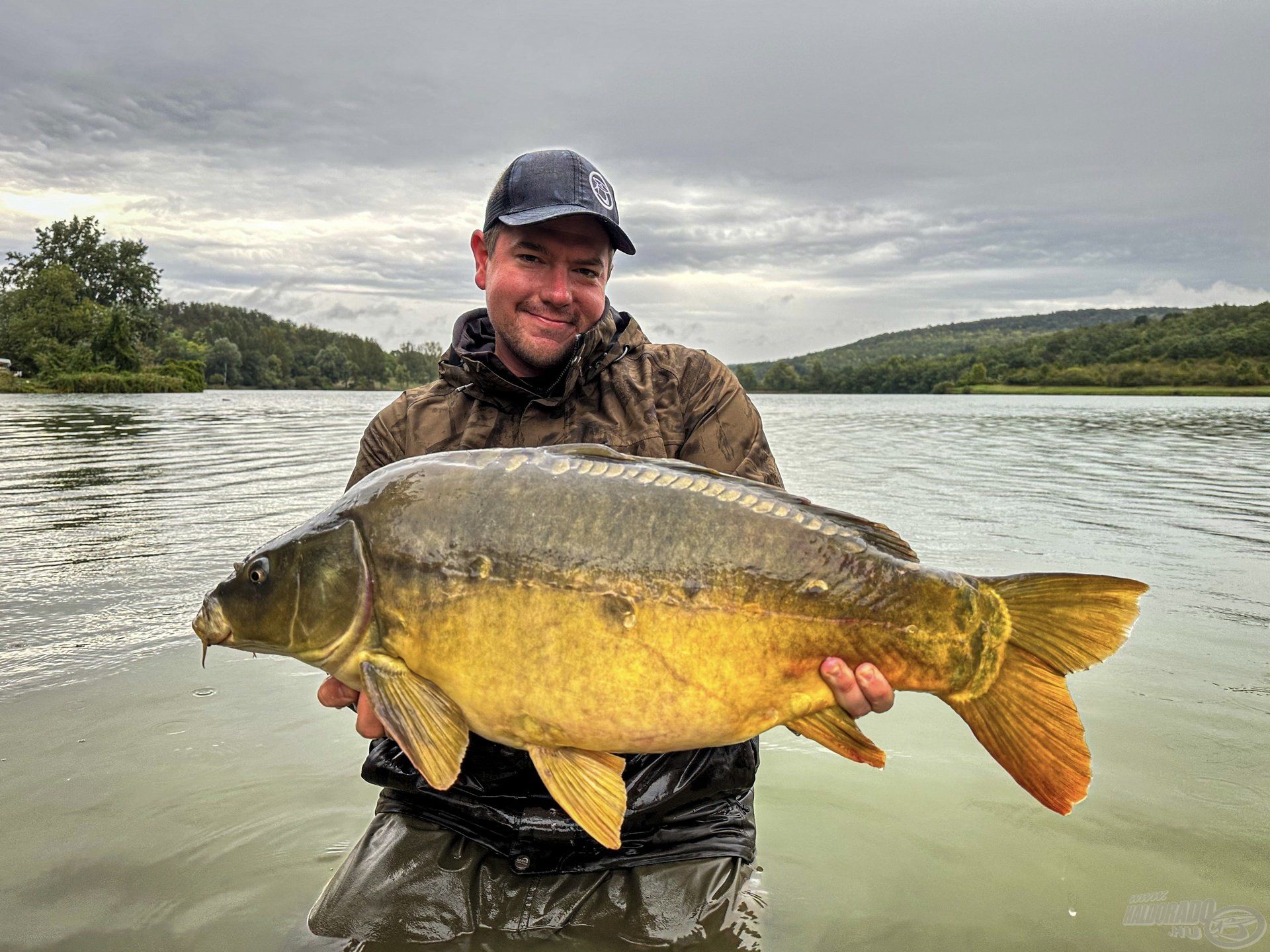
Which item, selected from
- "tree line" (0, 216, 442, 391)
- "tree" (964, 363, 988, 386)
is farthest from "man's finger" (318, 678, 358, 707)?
"tree" (964, 363, 988, 386)

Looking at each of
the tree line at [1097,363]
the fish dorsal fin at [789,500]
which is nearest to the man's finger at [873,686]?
the fish dorsal fin at [789,500]

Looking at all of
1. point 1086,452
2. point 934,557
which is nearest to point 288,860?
point 934,557

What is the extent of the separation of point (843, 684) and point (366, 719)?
1348 mm

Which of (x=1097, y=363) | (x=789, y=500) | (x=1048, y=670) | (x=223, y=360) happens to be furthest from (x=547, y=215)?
(x=223, y=360)

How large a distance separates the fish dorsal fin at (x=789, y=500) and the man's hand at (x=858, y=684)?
12.0 inches

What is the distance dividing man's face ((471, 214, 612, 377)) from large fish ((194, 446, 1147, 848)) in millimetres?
1149

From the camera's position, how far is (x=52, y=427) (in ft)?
74.8

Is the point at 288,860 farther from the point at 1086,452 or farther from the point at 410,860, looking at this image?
the point at 1086,452

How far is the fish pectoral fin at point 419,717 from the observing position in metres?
2.21

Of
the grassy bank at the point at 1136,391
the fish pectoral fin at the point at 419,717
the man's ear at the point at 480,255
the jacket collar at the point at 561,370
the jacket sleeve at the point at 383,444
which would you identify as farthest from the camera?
the grassy bank at the point at 1136,391

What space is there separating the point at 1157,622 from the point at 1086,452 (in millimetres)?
15441

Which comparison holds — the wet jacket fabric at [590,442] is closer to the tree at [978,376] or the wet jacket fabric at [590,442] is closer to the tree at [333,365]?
the tree at [978,376]

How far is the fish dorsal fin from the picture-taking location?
228 cm

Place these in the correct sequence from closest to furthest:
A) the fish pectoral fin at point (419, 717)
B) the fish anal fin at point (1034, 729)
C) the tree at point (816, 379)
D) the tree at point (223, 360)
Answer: the fish anal fin at point (1034, 729) < the fish pectoral fin at point (419, 717) < the tree at point (223, 360) < the tree at point (816, 379)
